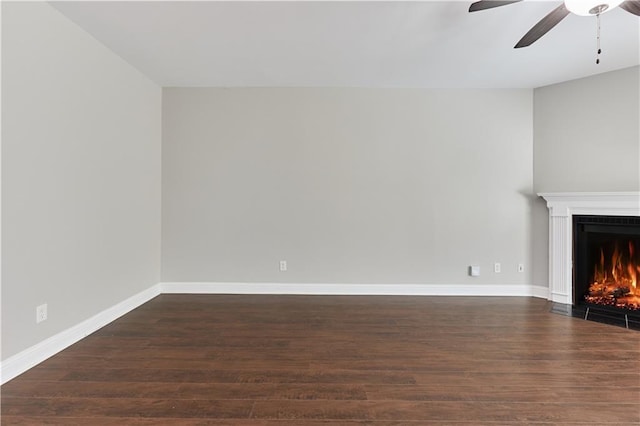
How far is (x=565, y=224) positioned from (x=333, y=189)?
2.57 metres

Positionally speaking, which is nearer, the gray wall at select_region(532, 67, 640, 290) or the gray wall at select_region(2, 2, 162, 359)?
the gray wall at select_region(2, 2, 162, 359)

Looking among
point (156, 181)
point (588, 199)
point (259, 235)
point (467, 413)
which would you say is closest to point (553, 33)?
point (588, 199)

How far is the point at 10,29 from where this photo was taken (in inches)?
81.0

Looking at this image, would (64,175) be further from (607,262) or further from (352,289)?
(607,262)

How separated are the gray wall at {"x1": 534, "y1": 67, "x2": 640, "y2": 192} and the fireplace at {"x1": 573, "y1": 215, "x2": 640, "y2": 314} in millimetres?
397

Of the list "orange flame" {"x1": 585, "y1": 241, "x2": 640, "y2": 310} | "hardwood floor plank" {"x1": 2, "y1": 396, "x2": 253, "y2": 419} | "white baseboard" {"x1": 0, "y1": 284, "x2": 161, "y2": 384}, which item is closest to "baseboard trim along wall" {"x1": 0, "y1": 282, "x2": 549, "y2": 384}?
"orange flame" {"x1": 585, "y1": 241, "x2": 640, "y2": 310}

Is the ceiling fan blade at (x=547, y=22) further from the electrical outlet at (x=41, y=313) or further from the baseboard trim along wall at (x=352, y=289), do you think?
the electrical outlet at (x=41, y=313)

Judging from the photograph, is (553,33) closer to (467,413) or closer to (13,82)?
(467,413)

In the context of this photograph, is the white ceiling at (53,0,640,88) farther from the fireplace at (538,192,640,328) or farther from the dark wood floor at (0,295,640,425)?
the dark wood floor at (0,295,640,425)

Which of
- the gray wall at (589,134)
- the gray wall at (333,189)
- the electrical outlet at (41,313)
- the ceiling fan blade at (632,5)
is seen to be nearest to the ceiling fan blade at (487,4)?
the ceiling fan blade at (632,5)

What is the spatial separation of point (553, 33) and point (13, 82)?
3902 mm

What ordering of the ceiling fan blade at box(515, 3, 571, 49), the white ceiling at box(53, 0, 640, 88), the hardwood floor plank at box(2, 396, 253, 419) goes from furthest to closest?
the white ceiling at box(53, 0, 640, 88) < the ceiling fan blade at box(515, 3, 571, 49) < the hardwood floor plank at box(2, 396, 253, 419)

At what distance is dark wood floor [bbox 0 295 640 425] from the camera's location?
1.72 meters

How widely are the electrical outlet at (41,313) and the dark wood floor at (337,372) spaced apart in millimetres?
297
